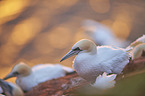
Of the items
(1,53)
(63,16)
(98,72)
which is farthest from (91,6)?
(98,72)

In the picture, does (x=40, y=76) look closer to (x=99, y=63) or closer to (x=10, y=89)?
(x=10, y=89)

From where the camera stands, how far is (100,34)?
27.3 feet

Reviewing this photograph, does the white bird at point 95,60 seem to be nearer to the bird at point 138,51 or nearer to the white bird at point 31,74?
the bird at point 138,51

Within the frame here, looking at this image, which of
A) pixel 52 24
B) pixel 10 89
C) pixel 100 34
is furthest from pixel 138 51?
pixel 52 24

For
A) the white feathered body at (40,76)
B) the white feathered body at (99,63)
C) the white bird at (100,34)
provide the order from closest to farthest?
the white feathered body at (99,63), the white feathered body at (40,76), the white bird at (100,34)

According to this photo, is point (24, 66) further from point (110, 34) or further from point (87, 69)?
point (110, 34)

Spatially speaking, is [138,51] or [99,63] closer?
[99,63]

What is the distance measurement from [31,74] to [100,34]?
4423mm

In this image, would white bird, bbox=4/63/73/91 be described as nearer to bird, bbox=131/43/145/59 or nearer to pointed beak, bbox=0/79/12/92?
pointed beak, bbox=0/79/12/92

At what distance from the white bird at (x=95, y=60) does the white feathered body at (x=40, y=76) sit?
1.68 meters

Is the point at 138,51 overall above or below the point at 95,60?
above

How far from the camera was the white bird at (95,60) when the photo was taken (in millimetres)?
2699

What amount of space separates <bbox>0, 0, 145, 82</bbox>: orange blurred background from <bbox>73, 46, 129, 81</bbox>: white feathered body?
488 centimetres

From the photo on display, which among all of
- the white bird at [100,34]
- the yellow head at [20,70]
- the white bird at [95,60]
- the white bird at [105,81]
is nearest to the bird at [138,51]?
the white bird at [95,60]
